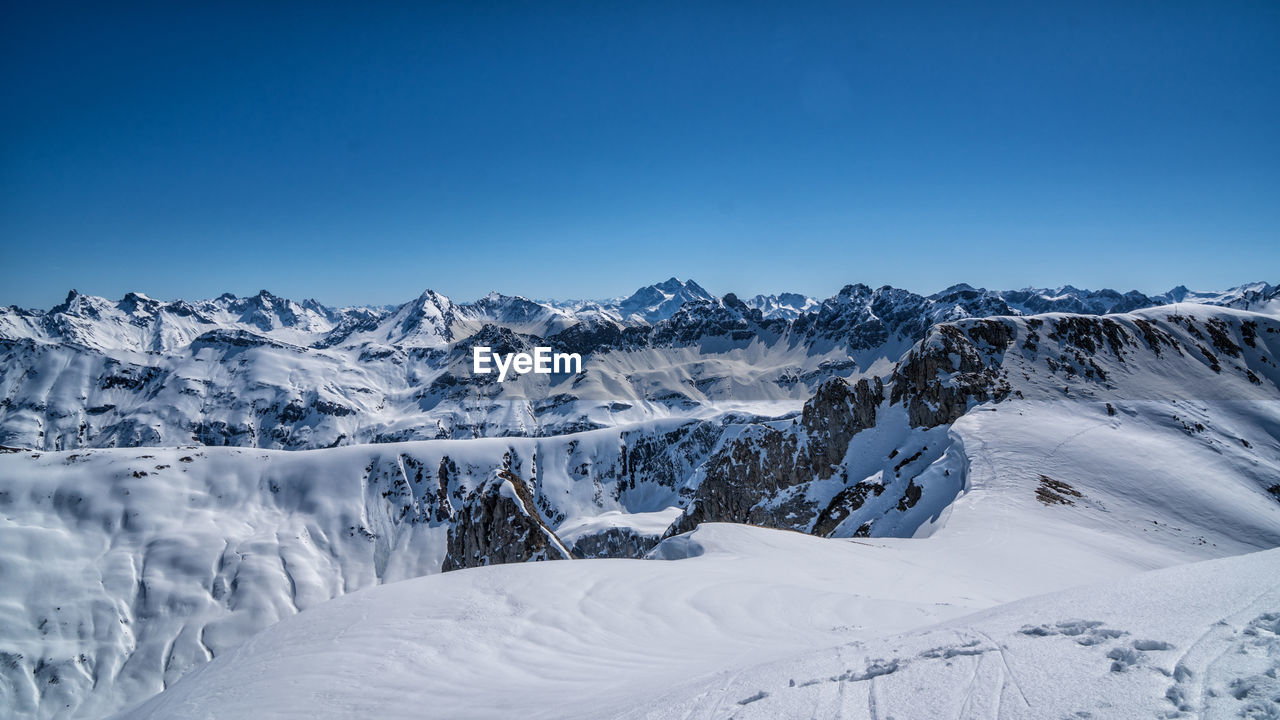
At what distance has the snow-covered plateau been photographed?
19.7 feet

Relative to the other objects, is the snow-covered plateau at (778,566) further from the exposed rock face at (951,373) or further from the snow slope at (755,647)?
the exposed rock face at (951,373)

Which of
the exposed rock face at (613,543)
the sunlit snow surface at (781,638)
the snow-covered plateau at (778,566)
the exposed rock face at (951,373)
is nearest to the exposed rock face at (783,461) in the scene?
the snow-covered plateau at (778,566)

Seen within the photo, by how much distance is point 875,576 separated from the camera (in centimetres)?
1772

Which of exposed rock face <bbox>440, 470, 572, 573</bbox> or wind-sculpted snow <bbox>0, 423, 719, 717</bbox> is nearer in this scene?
wind-sculpted snow <bbox>0, 423, 719, 717</bbox>

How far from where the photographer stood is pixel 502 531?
79.8 metres

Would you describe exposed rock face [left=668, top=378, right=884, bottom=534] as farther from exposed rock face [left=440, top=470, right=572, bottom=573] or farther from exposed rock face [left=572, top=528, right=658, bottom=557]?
exposed rock face [left=440, top=470, right=572, bottom=573]

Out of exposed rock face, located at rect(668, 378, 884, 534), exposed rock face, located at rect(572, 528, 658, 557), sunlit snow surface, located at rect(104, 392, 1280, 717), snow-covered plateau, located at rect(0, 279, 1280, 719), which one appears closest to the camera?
sunlit snow surface, located at rect(104, 392, 1280, 717)

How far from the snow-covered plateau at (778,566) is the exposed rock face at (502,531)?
0.55 metres

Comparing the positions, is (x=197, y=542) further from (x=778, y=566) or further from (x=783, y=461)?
(x=778, y=566)

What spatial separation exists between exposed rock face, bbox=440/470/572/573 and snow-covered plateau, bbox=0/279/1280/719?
21.7 inches

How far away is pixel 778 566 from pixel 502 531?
69837mm

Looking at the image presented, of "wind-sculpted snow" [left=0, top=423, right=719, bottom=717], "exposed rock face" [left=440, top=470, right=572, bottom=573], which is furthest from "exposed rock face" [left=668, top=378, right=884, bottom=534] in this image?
"exposed rock face" [left=440, top=470, right=572, bottom=573]

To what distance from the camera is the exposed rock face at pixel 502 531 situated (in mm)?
74844

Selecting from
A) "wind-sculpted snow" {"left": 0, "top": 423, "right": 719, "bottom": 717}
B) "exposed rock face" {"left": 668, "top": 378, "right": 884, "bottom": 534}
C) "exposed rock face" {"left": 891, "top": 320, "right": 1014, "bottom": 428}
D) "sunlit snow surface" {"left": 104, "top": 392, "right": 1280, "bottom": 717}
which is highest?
"exposed rock face" {"left": 891, "top": 320, "right": 1014, "bottom": 428}
